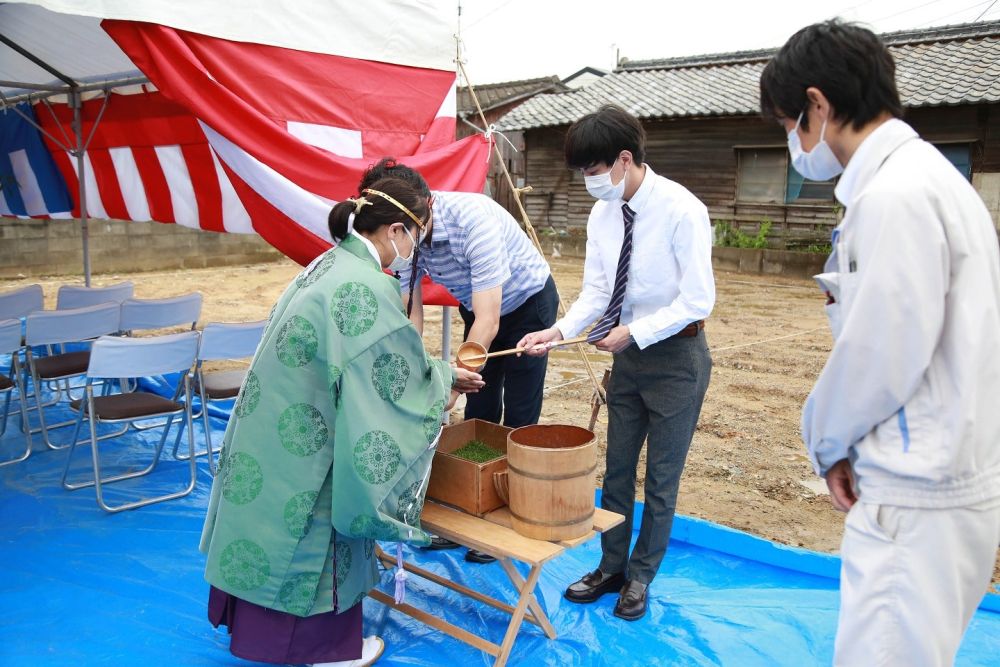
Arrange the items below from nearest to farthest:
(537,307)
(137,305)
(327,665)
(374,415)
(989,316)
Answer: (989,316)
(374,415)
(327,665)
(537,307)
(137,305)

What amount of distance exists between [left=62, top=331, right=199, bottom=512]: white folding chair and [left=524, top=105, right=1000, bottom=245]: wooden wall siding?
11.5m

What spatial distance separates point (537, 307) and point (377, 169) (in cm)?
98

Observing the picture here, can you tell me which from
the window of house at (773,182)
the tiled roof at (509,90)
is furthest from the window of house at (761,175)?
the tiled roof at (509,90)

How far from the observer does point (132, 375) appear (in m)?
3.51

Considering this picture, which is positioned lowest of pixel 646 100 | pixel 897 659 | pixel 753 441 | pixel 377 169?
pixel 753 441

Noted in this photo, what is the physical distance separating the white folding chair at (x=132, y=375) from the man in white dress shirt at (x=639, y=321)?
6.31 ft

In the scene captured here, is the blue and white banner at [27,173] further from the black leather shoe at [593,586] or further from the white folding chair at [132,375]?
the black leather shoe at [593,586]

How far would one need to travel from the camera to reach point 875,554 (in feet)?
4.18

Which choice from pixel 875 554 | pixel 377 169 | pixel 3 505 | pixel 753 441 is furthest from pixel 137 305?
pixel 875 554

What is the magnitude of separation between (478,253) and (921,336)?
5.84ft

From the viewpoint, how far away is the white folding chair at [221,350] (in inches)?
148

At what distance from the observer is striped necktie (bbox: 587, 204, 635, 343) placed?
2.56m

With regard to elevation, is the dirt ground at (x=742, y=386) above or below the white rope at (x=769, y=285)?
below

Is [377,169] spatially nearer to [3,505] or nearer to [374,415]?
[374,415]
